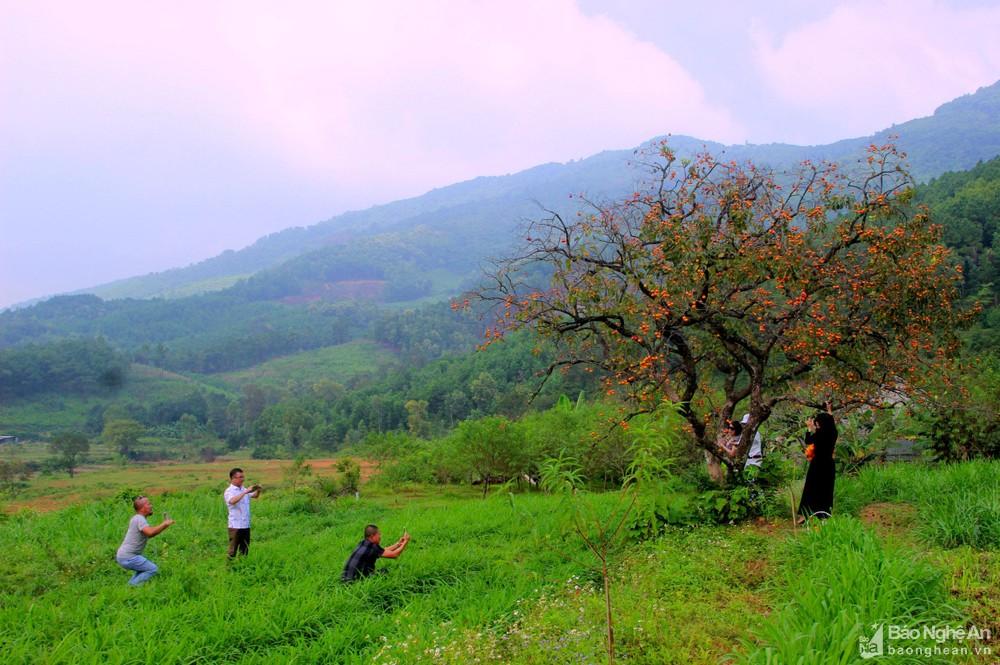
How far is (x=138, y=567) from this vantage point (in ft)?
25.9

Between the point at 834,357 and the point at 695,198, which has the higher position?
the point at 695,198

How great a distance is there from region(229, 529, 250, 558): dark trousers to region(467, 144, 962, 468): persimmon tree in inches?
186

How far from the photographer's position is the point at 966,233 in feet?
132

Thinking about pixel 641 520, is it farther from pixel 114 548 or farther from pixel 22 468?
pixel 22 468

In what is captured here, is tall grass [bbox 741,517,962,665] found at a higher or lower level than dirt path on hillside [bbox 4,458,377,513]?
higher

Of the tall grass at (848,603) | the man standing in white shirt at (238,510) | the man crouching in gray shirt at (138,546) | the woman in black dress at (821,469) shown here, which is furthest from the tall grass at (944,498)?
the man crouching in gray shirt at (138,546)

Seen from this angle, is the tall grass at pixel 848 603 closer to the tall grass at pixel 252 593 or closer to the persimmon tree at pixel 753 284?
the tall grass at pixel 252 593

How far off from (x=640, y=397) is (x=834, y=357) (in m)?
2.87

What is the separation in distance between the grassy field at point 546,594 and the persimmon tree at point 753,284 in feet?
6.48

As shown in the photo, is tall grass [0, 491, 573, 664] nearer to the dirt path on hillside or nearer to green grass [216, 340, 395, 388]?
the dirt path on hillside

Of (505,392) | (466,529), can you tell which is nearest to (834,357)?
(466,529)

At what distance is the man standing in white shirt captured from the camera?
8992mm

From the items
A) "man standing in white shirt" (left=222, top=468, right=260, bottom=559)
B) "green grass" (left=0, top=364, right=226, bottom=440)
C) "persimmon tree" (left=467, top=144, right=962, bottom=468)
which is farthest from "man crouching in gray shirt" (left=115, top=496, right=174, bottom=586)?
"green grass" (left=0, top=364, right=226, bottom=440)

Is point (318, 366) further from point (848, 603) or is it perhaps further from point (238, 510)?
point (848, 603)
